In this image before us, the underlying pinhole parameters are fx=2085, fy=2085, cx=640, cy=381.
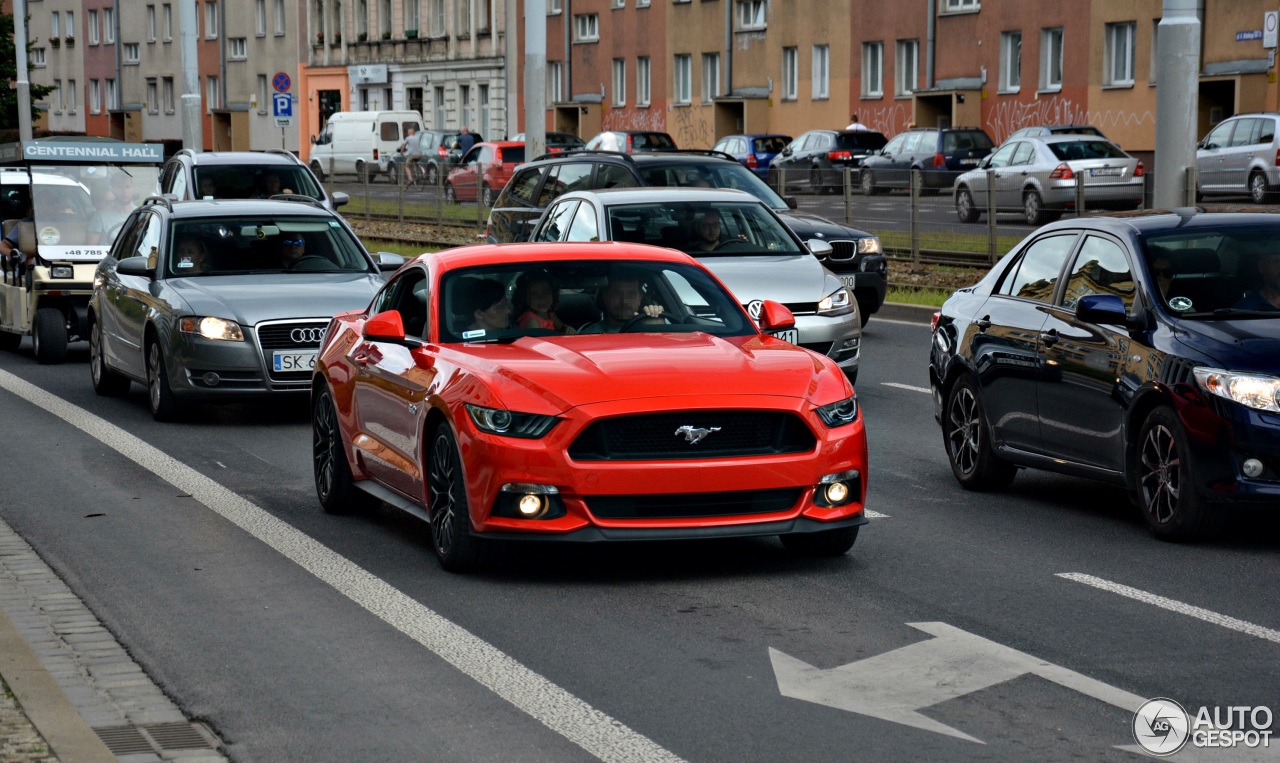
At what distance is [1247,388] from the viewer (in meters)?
8.62

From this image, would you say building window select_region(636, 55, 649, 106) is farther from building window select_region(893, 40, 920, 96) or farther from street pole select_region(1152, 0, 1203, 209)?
street pole select_region(1152, 0, 1203, 209)

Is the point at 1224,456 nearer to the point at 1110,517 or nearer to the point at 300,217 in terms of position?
the point at 1110,517

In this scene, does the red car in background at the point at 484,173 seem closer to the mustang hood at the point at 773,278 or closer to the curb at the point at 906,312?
the curb at the point at 906,312

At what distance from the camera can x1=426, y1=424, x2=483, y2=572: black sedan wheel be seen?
8250mm

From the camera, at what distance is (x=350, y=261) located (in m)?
15.4

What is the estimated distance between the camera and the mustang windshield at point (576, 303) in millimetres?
9062

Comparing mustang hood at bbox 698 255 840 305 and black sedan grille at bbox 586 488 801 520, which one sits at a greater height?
mustang hood at bbox 698 255 840 305

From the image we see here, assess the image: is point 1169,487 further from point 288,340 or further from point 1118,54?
point 1118,54

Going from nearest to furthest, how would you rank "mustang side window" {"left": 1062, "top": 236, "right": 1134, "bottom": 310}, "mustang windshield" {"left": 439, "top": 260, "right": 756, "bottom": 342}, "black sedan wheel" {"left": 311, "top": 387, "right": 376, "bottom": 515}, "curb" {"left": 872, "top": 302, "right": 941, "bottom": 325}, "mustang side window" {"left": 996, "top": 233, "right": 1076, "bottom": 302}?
"mustang windshield" {"left": 439, "top": 260, "right": 756, "bottom": 342} → "mustang side window" {"left": 1062, "top": 236, "right": 1134, "bottom": 310} → "black sedan wheel" {"left": 311, "top": 387, "right": 376, "bottom": 515} → "mustang side window" {"left": 996, "top": 233, "right": 1076, "bottom": 302} → "curb" {"left": 872, "top": 302, "right": 941, "bottom": 325}

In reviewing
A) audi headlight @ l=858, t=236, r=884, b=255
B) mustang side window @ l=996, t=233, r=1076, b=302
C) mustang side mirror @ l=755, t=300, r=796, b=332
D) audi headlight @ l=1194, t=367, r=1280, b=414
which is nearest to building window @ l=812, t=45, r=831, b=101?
audi headlight @ l=858, t=236, r=884, b=255

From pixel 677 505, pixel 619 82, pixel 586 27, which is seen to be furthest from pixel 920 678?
pixel 586 27

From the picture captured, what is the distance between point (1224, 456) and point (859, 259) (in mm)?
12807

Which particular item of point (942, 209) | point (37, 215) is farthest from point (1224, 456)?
point (942, 209)

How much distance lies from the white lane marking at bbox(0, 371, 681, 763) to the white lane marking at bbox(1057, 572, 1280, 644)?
2.44 m
